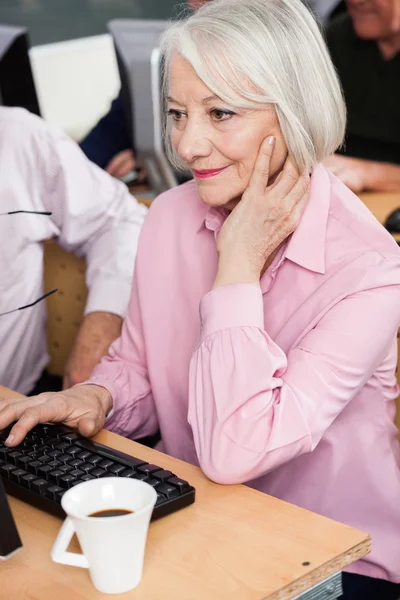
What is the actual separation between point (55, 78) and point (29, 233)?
230cm

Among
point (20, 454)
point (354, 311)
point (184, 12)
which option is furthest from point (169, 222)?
point (20, 454)

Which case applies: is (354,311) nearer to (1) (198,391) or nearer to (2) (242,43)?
(1) (198,391)

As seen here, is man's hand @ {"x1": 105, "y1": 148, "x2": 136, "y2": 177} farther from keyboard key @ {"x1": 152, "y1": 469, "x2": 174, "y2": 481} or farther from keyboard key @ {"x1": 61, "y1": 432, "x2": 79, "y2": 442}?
keyboard key @ {"x1": 152, "y1": 469, "x2": 174, "y2": 481}

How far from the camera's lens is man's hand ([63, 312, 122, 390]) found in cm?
179

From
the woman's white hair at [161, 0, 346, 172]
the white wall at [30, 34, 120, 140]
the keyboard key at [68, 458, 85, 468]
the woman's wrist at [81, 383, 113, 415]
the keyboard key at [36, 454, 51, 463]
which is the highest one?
the woman's white hair at [161, 0, 346, 172]

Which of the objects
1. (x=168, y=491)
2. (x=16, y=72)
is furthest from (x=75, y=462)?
(x=16, y=72)

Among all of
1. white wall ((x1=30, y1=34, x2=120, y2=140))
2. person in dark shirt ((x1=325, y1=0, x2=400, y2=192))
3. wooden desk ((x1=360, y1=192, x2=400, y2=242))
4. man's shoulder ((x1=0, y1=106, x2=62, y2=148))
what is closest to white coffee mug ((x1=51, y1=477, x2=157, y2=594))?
man's shoulder ((x1=0, y1=106, x2=62, y2=148))

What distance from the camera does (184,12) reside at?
4.78ft

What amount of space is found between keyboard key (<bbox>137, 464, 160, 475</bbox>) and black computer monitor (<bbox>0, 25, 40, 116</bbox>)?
1.45m

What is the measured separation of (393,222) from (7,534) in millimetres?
1468

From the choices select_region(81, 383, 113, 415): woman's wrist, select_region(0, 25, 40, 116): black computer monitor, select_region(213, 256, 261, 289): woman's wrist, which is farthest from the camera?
select_region(0, 25, 40, 116): black computer monitor

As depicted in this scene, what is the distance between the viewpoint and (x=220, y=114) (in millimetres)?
1304

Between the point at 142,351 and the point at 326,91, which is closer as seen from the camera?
the point at 326,91

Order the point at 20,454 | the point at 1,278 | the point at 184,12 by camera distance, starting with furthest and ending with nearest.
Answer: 1. the point at 1,278
2. the point at 184,12
3. the point at 20,454
